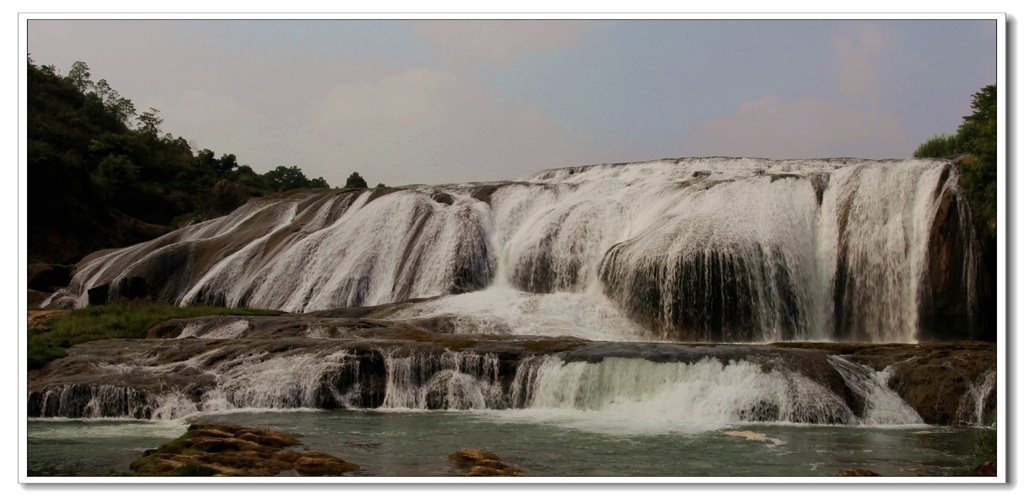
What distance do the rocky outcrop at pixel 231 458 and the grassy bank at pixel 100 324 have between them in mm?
9619

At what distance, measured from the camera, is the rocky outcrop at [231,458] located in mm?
12359

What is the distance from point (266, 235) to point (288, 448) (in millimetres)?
28206

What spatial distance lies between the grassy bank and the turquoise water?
517 cm

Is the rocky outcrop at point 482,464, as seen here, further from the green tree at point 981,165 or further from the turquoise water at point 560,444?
the green tree at point 981,165

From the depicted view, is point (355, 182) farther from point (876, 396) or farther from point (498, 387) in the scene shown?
point (876, 396)

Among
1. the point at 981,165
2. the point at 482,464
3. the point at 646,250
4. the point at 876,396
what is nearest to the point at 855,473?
the point at 482,464

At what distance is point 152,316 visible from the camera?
2873 centimetres

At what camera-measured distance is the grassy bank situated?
23000mm

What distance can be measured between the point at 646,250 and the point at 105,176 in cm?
4476

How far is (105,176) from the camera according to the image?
205 feet

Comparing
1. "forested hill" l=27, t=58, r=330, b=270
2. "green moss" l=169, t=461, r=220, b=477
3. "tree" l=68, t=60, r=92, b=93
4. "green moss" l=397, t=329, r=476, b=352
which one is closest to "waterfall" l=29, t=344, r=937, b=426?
"green moss" l=397, t=329, r=476, b=352

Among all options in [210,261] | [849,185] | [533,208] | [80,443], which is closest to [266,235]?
[210,261]

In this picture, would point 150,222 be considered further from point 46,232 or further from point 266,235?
point 266,235

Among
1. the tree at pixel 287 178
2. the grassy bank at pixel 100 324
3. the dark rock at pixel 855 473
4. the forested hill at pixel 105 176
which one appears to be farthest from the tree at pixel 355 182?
the dark rock at pixel 855 473
